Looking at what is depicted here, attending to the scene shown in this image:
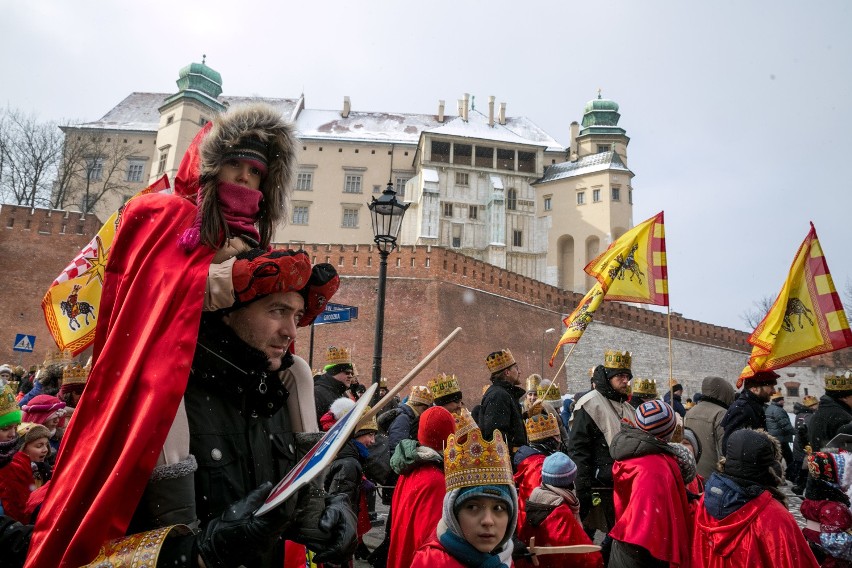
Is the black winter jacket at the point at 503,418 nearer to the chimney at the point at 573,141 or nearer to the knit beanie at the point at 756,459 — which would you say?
the knit beanie at the point at 756,459

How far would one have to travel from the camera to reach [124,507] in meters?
1.55

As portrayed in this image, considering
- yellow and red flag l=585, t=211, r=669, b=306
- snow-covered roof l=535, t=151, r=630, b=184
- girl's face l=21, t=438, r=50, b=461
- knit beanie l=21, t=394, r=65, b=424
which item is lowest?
girl's face l=21, t=438, r=50, b=461

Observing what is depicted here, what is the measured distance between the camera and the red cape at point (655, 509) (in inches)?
157

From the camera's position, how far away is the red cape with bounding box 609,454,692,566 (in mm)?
3979

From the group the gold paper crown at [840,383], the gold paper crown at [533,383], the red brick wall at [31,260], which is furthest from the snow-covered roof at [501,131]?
the gold paper crown at [840,383]

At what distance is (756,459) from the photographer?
3957 mm

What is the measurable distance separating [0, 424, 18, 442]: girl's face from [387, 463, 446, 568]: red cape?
→ 2.64m

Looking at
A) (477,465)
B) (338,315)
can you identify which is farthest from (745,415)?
(338,315)

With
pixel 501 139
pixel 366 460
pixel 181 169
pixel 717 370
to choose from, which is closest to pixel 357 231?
pixel 501 139

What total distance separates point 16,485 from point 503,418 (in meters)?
3.81

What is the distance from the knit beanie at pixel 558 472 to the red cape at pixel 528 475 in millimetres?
531

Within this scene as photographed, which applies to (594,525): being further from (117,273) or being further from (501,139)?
(501,139)

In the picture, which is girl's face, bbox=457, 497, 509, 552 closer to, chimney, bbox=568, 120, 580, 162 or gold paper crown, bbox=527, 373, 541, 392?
gold paper crown, bbox=527, 373, 541, 392

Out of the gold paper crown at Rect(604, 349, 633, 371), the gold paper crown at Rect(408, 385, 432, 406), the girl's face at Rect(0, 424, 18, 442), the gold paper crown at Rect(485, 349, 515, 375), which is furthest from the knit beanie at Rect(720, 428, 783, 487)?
the girl's face at Rect(0, 424, 18, 442)
